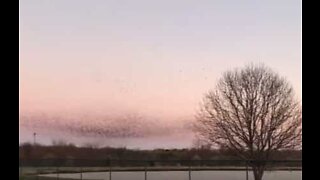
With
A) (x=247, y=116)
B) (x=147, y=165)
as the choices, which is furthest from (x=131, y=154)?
(x=247, y=116)

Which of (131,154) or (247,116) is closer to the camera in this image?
(131,154)

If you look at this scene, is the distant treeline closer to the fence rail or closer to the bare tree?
the fence rail

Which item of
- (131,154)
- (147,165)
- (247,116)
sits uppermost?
(247,116)

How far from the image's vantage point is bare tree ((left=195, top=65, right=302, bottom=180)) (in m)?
5.40

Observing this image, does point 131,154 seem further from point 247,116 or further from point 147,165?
point 247,116

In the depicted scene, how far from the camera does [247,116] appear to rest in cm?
609

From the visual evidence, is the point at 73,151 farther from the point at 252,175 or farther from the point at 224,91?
the point at 224,91

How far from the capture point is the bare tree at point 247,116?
540 cm

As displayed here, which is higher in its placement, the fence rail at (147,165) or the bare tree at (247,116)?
the bare tree at (247,116)

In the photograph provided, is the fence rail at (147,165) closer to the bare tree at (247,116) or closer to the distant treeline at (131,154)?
the distant treeline at (131,154)

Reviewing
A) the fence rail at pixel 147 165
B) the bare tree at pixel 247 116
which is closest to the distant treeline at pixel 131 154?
the fence rail at pixel 147 165

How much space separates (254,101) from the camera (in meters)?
6.16
